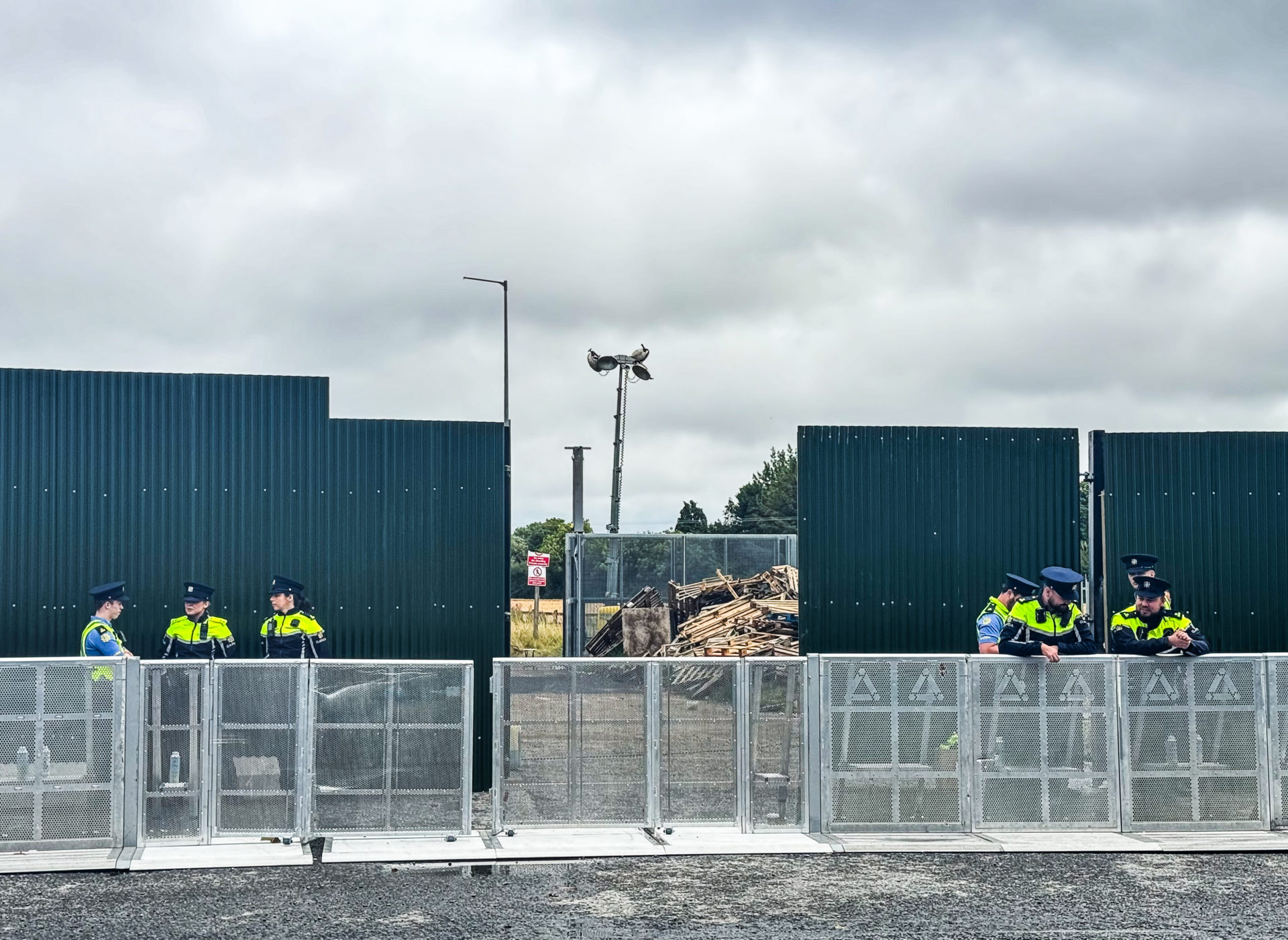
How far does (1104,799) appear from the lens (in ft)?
43.0

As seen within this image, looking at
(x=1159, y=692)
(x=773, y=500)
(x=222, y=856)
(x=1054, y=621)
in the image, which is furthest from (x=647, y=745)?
(x=773, y=500)

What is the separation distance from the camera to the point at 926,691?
12.9 m

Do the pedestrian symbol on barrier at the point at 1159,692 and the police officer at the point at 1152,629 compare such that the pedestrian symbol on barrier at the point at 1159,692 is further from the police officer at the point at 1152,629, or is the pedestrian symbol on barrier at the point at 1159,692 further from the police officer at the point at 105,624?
the police officer at the point at 105,624

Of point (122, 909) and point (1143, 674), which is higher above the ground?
point (1143, 674)

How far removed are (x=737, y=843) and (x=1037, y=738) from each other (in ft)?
9.57

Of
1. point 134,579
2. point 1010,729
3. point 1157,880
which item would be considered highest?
point 134,579

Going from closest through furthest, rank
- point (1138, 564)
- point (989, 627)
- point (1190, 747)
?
point (1190, 747) → point (989, 627) → point (1138, 564)

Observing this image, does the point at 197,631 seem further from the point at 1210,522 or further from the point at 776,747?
the point at 1210,522

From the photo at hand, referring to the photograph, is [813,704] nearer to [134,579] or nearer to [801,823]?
[801,823]

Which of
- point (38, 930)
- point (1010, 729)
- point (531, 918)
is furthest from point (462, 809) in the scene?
point (1010, 729)

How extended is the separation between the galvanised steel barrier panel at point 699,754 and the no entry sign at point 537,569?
21036mm

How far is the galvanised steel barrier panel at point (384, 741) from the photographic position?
40.6 feet

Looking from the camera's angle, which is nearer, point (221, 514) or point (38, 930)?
point (38, 930)

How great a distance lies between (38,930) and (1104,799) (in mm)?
8995
